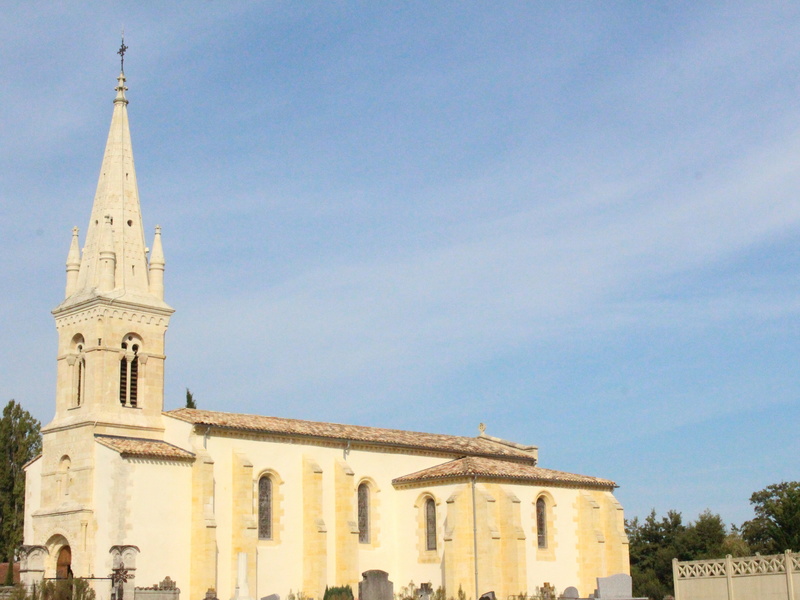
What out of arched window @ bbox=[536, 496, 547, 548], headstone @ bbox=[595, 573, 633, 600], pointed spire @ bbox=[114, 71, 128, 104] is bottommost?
headstone @ bbox=[595, 573, 633, 600]

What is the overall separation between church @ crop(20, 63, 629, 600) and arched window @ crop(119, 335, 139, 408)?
0.22ft

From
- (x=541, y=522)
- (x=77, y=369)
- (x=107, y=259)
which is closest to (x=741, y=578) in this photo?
(x=541, y=522)

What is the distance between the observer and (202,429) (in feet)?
137

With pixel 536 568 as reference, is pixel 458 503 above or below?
above

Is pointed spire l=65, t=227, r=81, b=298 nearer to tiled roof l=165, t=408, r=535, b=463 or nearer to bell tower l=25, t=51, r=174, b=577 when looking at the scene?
bell tower l=25, t=51, r=174, b=577

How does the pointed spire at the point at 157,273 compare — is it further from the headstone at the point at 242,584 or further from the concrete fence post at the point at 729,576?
the concrete fence post at the point at 729,576

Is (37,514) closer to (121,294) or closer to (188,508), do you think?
(188,508)

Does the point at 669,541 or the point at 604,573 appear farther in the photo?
the point at 669,541

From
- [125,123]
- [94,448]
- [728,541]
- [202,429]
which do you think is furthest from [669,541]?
[125,123]

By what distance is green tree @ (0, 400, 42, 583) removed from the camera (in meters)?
59.2

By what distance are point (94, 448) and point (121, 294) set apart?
7248mm

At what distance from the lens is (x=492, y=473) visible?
45.8m

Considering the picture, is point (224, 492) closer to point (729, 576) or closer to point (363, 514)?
point (363, 514)

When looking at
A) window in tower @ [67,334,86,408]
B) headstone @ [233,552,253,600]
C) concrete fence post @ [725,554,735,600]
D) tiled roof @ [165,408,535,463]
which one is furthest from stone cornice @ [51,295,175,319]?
concrete fence post @ [725,554,735,600]
